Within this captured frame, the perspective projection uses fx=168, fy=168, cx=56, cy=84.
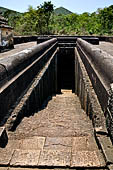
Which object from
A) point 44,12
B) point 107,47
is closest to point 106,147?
point 107,47

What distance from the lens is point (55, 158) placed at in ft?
6.95

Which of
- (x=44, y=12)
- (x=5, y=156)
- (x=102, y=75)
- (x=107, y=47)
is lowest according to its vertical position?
(x=5, y=156)

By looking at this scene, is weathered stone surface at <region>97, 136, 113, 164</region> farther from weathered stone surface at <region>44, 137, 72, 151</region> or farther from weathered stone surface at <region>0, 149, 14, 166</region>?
weathered stone surface at <region>0, 149, 14, 166</region>

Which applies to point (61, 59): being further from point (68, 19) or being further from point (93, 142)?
point (68, 19)

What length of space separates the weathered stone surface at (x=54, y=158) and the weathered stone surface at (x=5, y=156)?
0.41m

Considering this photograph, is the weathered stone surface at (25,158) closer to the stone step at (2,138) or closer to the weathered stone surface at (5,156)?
the weathered stone surface at (5,156)

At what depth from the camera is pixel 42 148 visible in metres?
2.33

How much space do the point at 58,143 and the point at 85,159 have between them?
50 centimetres

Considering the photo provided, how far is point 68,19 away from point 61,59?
33.0m

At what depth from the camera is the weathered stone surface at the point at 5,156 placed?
2082 millimetres

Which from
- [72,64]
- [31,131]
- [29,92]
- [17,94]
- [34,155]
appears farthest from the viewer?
[72,64]

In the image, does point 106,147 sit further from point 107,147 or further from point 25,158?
point 25,158

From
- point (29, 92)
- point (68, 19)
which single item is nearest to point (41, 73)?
point (29, 92)

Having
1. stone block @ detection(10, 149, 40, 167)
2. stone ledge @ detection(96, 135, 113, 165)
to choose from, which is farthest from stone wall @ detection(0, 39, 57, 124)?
stone ledge @ detection(96, 135, 113, 165)
